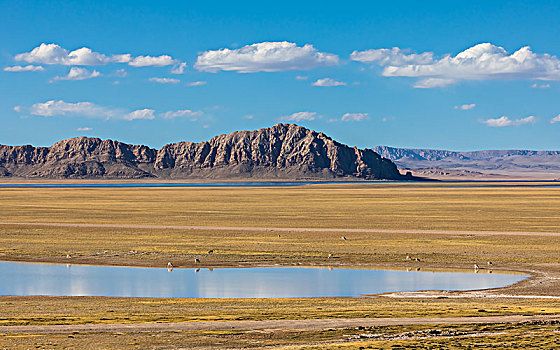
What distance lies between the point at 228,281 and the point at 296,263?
636cm

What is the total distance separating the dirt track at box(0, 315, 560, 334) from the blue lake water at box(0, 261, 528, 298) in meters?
7.40

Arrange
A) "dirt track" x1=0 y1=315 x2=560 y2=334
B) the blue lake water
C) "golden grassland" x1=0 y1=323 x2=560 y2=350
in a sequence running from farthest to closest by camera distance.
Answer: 1. the blue lake water
2. "dirt track" x1=0 y1=315 x2=560 y2=334
3. "golden grassland" x1=0 y1=323 x2=560 y2=350

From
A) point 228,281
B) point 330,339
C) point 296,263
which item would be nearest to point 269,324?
point 330,339

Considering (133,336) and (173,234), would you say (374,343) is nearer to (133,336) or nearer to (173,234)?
(133,336)

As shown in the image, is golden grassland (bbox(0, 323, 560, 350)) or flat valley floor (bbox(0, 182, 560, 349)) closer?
golden grassland (bbox(0, 323, 560, 350))

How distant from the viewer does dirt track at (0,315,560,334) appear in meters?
19.8

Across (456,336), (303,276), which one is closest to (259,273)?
(303,276)

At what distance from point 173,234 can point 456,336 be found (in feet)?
120

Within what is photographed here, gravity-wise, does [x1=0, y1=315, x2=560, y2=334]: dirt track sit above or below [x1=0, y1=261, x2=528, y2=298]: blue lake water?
above

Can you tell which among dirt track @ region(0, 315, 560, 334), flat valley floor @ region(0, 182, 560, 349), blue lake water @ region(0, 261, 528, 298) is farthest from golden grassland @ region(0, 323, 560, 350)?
blue lake water @ region(0, 261, 528, 298)

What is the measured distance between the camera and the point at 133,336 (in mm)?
18844

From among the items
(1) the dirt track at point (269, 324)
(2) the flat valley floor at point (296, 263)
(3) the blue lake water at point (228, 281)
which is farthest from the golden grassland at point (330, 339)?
(3) the blue lake water at point (228, 281)

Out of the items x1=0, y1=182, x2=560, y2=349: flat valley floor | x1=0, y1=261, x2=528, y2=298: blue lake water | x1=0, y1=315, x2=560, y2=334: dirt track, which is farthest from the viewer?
x1=0, y1=261, x2=528, y2=298: blue lake water

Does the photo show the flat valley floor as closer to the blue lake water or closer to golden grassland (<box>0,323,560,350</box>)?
golden grassland (<box>0,323,560,350</box>)
